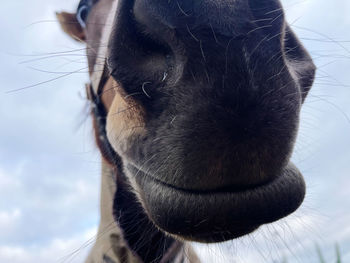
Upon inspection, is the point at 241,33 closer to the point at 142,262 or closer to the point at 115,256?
the point at 142,262

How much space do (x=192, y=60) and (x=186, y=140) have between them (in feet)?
0.63

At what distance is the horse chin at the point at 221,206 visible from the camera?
3.08 ft

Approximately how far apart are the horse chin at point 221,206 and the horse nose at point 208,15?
1.30 feet

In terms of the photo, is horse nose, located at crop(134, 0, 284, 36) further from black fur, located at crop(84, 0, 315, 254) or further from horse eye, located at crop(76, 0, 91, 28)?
horse eye, located at crop(76, 0, 91, 28)

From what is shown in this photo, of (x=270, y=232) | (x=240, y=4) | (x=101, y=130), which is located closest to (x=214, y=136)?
(x=240, y=4)

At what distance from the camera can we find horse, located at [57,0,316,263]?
88 centimetres

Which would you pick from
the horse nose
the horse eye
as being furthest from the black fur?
the horse eye

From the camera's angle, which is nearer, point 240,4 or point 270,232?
point 240,4

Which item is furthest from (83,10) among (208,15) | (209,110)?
(209,110)

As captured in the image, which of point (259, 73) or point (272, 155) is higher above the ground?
point (259, 73)

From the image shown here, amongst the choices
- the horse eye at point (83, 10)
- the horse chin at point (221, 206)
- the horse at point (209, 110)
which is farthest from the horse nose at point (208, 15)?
the horse eye at point (83, 10)

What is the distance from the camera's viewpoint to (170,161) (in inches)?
37.3

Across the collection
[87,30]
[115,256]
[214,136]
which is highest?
[214,136]

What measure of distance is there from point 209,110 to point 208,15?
0.23m
